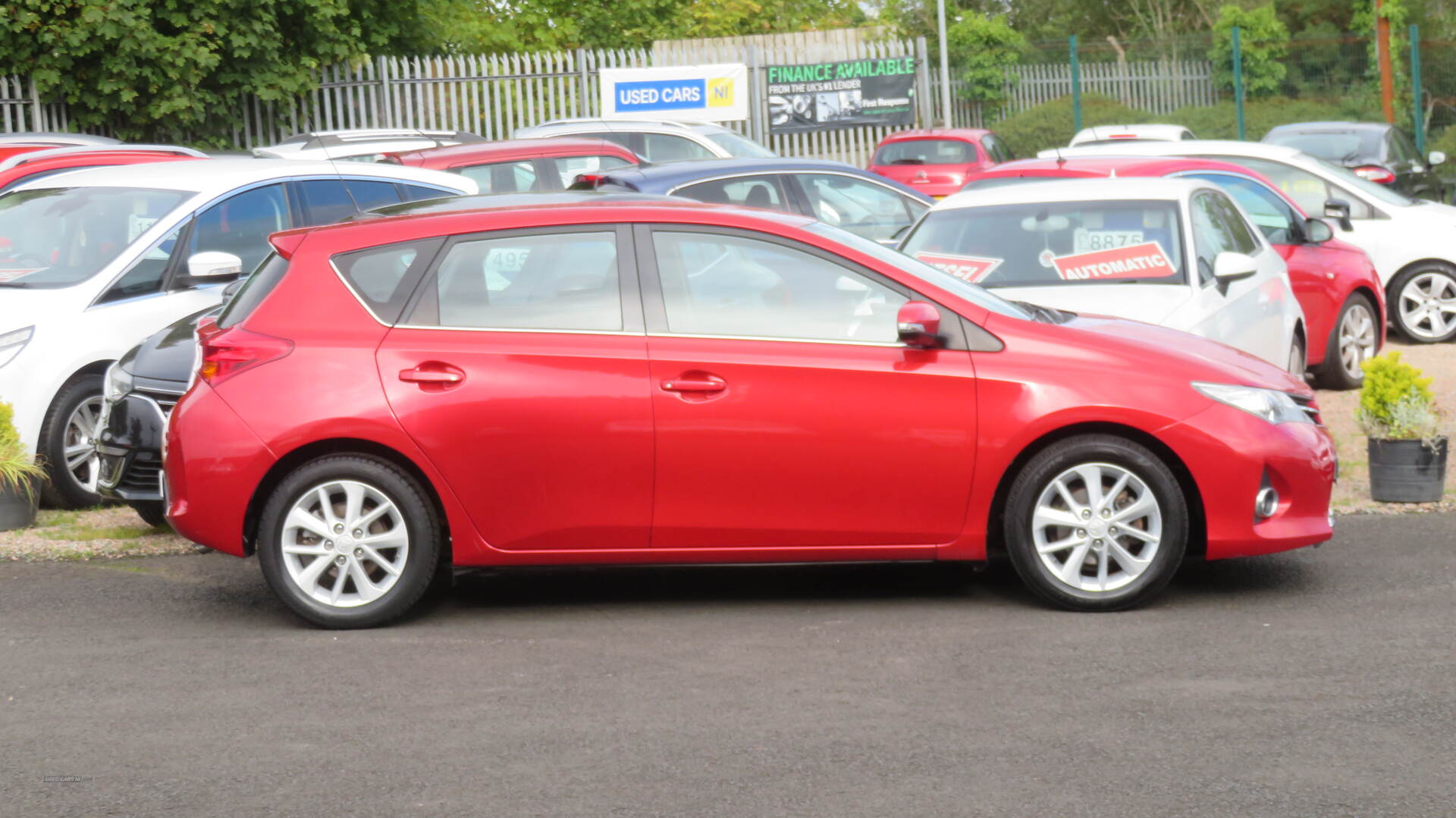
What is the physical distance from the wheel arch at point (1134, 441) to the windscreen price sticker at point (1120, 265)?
8.62ft

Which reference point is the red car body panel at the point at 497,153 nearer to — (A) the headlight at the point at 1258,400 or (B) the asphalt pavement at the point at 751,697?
(B) the asphalt pavement at the point at 751,697

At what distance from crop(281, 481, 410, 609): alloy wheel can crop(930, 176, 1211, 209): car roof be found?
14.3 feet

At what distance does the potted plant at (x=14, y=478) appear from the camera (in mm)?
8305

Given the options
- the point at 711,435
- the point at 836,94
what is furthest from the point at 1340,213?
the point at 836,94

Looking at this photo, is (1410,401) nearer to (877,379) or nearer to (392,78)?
(877,379)

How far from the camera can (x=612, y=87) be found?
28.5 meters

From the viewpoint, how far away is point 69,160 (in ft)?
39.9

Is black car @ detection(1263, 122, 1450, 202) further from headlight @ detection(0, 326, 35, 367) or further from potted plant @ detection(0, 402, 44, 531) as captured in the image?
potted plant @ detection(0, 402, 44, 531)

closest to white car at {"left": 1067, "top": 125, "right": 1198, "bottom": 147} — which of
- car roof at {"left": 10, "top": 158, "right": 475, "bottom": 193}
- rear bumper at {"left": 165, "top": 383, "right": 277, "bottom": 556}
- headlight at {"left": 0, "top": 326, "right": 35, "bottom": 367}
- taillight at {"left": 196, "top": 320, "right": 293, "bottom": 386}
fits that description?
car roof at {"left": 10, "top": 158, "right": 475, "bottom": 193}

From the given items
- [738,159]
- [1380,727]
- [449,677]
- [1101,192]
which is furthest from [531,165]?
[1380,727]

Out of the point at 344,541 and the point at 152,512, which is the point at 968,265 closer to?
the point at 344,541

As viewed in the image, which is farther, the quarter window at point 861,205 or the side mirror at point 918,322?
the quarter window at point 861,205

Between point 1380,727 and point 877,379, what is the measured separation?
2117mm

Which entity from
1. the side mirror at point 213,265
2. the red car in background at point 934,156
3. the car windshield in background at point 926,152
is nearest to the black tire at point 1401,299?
the side mirror at point 213,265
